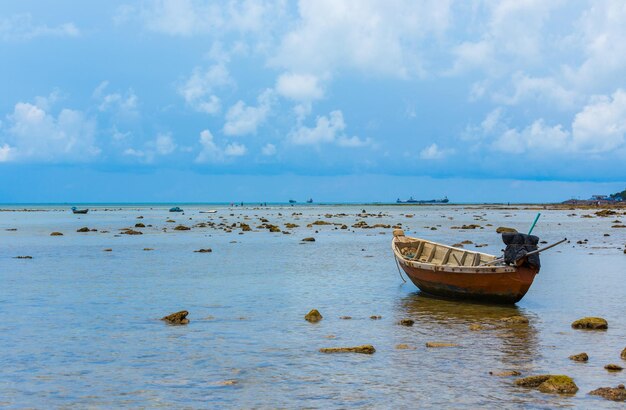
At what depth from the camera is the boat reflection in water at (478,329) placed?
52.5 feet

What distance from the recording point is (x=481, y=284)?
77.4 feet

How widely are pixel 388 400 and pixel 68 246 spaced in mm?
45963

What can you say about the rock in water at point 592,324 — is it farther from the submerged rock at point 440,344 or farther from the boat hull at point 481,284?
the submerged rock at point 440,344

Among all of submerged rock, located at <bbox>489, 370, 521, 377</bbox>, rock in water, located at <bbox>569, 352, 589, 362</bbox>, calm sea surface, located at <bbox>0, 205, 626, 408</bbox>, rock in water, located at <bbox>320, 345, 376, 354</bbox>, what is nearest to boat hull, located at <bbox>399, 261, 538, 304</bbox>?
calm sea surface, located at <bbox>0, 205, 626, 408</bbox>

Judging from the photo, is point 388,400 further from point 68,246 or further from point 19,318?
point 68,246

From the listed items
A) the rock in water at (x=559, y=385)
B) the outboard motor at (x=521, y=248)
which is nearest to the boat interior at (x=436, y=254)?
the outboard motor at (x=521, y=248)

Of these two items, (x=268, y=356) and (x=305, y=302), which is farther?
(x=305, y=302)

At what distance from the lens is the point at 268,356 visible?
53.8 ft

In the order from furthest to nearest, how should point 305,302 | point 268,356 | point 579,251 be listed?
point 579,251 → point 305,302 → point 268,356

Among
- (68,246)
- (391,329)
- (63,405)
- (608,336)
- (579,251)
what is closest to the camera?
(63,405)

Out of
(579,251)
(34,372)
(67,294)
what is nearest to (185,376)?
(34,372)

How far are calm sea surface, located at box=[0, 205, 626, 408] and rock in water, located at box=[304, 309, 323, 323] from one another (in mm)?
240

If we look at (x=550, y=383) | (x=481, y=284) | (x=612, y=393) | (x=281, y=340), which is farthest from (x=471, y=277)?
(x=612, y=393)

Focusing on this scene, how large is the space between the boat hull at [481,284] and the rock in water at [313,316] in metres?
5.89
